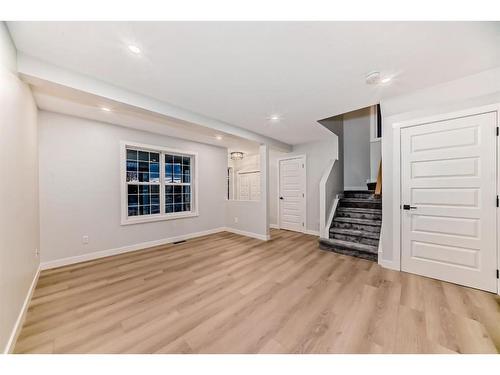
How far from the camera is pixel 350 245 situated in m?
3.33

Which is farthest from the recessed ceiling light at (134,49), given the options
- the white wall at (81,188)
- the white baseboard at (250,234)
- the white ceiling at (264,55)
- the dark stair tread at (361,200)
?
the dark stair tread at (361,200)

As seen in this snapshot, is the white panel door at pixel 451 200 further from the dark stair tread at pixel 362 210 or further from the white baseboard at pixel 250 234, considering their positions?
the white baseboard at pixel 250 234

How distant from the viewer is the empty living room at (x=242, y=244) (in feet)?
4.42

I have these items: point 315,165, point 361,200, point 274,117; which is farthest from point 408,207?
point 315,165

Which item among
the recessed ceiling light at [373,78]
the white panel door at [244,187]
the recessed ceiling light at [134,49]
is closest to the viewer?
the recessed ceiling light at [134,49]

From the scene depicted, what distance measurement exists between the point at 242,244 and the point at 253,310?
2238 millimetres

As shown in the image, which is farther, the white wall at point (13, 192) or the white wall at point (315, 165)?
the white wall at point (315, 165)

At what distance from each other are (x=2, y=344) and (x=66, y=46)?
226 cm

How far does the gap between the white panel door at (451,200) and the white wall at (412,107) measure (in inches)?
4.9

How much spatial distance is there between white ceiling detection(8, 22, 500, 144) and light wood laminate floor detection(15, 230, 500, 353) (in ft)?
7.77

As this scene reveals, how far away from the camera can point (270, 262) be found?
10.1 ft

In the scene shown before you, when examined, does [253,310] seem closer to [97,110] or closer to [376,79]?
[376,79]

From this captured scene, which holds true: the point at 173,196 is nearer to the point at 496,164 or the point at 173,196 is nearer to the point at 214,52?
the point at 214,52
